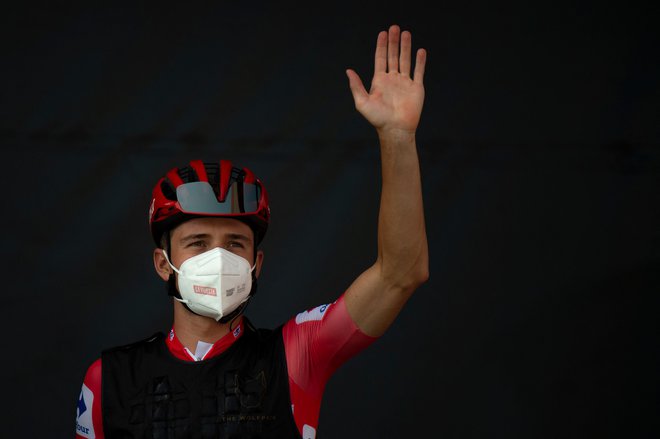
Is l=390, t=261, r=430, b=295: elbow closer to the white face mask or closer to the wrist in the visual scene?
the wrist

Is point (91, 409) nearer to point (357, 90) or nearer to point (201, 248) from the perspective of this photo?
point (201, 248)

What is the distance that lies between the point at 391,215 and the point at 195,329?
778 millimetres

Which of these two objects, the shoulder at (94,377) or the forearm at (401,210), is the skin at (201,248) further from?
the forearm at (401,210)

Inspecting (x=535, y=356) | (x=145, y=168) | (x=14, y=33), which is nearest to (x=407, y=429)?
(x=535, y=356)

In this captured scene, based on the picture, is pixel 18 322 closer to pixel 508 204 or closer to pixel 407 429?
pixel 407 429

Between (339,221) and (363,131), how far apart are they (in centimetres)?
46

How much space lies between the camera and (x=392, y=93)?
291 centimetres

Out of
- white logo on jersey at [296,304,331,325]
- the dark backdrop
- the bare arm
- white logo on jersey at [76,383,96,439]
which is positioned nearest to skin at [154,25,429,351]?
the bare arm

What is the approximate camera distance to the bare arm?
9.26 feet

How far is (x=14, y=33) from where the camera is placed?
468cm

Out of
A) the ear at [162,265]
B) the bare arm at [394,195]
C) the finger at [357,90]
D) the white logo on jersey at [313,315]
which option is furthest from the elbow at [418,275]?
the ear at [162,265]

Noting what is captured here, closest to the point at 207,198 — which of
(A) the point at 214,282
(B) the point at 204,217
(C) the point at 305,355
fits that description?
(B) the point at 204,217

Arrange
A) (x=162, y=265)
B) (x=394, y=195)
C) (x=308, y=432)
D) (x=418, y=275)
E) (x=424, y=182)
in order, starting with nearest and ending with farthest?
(x=394, y=195), (x=418, y=275), (x=308, y=432), (x=162, y=265), (x=424, y=182)

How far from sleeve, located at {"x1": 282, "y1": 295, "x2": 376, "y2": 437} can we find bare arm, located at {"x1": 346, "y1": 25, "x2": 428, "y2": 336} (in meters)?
0.05
